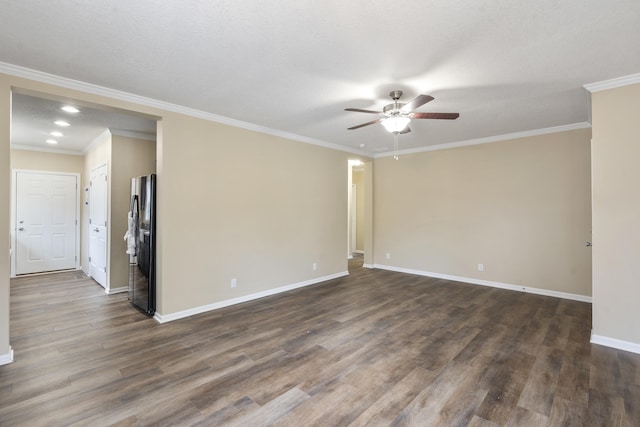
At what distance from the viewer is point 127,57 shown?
2.44 meters

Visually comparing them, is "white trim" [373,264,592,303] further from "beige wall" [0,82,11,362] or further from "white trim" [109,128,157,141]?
"beige wall" [0,82,11,362]

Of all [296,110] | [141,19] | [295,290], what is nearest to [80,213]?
[295,290]

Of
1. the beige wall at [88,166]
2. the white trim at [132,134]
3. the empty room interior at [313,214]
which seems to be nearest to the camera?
the empty room interior at [313,214]

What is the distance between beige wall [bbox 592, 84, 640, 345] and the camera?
9.27 ft

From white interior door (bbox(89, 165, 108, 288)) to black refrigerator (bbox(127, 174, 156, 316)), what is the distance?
1.15m

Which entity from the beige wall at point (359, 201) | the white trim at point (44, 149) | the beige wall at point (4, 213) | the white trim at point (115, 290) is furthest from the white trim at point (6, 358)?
the beige wall at point (359, 201)

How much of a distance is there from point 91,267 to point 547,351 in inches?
279

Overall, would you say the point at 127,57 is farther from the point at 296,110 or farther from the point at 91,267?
the point at 91,267

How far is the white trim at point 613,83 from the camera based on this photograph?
277cm

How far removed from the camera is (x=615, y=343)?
2883 millimetres

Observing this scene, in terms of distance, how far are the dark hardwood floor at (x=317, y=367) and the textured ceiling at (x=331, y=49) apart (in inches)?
102

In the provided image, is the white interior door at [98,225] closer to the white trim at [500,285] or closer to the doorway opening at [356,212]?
the white trim at [500,285]

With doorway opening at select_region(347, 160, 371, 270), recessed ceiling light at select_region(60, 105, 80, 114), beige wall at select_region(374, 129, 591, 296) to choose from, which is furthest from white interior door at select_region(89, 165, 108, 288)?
doorway opening at select_region(347, 160, 371, 270)

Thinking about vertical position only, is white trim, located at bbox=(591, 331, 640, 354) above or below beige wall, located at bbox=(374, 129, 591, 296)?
below
